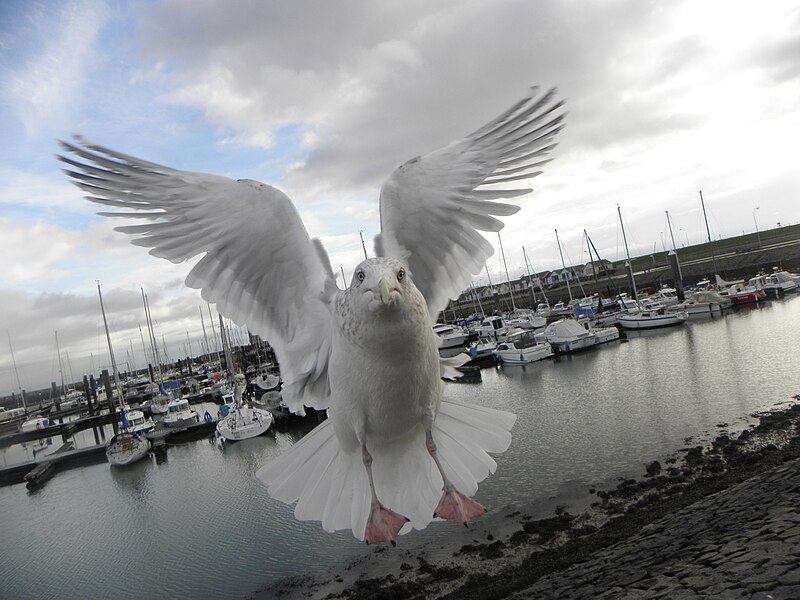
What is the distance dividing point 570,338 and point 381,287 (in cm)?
2920

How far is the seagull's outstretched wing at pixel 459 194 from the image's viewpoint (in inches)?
145

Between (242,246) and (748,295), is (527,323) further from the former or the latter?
(242,246)

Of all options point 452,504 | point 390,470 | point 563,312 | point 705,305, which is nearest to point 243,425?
point 390,470

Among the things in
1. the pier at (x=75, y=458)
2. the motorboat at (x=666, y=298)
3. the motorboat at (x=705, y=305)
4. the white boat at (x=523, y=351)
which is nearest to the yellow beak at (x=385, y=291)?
the pier at (x=75, y=458)

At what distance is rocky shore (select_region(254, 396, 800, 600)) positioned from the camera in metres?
6.72

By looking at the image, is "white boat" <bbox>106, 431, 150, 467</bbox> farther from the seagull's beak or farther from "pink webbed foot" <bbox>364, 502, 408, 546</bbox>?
the seagull's beak

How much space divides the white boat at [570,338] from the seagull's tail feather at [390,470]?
91.0ft

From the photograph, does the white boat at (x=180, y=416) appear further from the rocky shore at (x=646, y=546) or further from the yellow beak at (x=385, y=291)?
the yellow beak at (x=385, y=291)

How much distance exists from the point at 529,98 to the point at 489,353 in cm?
2923

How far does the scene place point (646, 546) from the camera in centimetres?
827

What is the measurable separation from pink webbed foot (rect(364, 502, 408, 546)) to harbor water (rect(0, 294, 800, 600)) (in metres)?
8.76

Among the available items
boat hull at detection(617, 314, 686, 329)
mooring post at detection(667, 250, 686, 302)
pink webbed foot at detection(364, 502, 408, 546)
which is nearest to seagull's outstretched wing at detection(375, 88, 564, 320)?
pink webbed foot at detection(364, 502, 408, 546)

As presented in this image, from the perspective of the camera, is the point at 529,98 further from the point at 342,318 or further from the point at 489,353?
the point at 489,353

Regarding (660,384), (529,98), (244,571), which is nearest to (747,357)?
(660,384)
